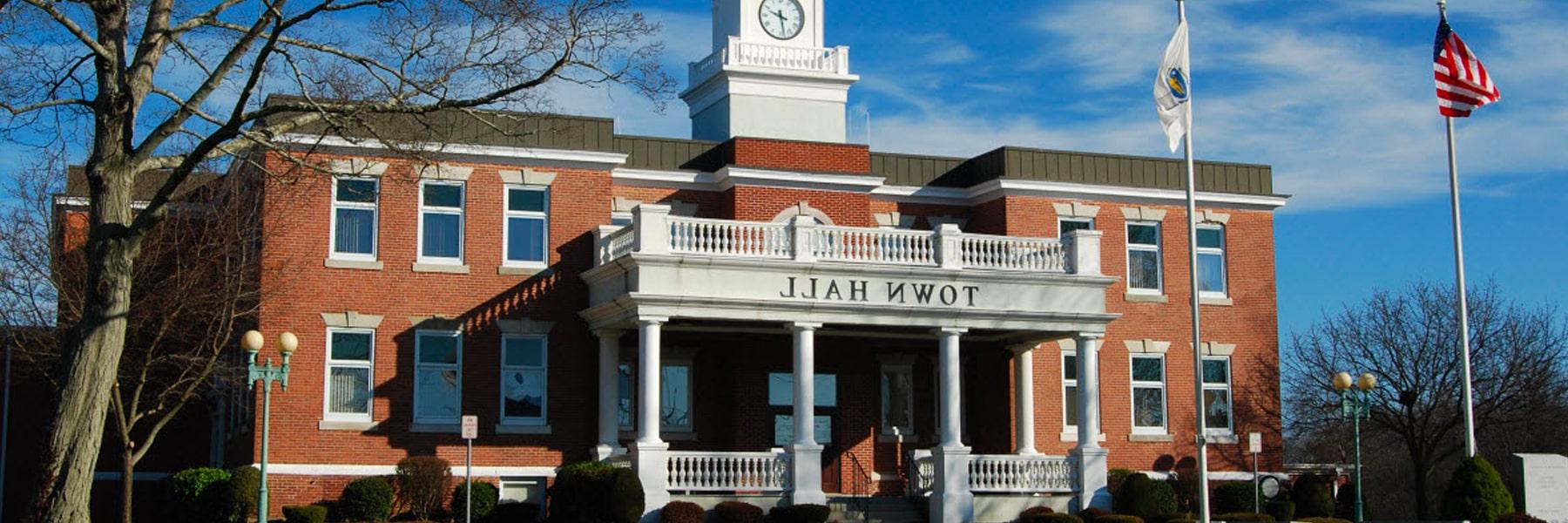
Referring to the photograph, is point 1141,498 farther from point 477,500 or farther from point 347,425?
point 347,425

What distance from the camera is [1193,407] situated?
132 feet

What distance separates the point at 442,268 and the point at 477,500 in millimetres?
4681

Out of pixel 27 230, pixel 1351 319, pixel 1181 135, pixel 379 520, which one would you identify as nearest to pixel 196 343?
pixel 27 230

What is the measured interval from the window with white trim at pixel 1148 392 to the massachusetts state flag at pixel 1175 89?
414 inches

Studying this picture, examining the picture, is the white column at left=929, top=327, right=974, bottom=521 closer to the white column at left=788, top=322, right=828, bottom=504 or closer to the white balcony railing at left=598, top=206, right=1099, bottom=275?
the white balcony railing at left=598, top=206, right=1099, bottom=275

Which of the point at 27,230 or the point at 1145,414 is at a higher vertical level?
the point at 27,230

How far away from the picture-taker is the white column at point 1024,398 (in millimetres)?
36531

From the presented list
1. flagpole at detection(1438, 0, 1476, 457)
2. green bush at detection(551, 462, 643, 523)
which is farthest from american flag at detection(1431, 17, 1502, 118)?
green bush at detection(551, 462, 643, 523)

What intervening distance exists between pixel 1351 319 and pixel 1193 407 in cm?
1165

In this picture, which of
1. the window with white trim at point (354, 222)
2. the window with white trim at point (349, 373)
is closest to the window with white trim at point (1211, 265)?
the window with white trim at point (354, 222)

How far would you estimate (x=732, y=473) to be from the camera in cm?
3300

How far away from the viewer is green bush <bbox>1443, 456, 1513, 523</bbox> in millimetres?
33188

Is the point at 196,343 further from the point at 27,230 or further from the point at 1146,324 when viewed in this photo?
the point at 1146,324

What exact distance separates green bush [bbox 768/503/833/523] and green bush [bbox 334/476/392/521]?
675 centimetres
